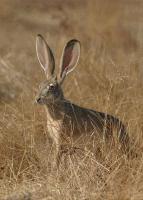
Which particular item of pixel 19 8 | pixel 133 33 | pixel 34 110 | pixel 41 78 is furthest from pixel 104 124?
pixel 19 8

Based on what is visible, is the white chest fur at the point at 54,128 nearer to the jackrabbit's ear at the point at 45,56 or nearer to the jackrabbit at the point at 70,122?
the jackrabbit at the point at 70,122

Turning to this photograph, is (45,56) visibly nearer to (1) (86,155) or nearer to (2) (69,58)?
(2) (69,58)

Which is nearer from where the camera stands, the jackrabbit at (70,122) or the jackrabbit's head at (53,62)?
the jackrabbit at (70,122)

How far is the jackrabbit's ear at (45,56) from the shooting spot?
17.4ft

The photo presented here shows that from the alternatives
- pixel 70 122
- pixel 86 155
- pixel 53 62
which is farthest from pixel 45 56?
pixel 86 155

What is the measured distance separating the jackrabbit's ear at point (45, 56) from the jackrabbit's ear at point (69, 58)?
8cm

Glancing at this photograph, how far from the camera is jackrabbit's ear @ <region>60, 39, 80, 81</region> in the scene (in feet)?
17.4

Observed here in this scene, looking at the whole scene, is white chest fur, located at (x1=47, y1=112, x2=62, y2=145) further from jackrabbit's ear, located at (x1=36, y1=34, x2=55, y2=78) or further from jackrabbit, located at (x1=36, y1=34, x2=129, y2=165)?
jackrabbit's ear, located at (x1=36, y1=34, x2=55, y2=78)

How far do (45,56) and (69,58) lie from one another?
0.18 metres

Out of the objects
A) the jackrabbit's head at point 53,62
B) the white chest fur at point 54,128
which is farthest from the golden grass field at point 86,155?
the jackrabbit's head at point 53,62

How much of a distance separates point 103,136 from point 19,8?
11523 mm

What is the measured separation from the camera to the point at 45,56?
5.35 meters

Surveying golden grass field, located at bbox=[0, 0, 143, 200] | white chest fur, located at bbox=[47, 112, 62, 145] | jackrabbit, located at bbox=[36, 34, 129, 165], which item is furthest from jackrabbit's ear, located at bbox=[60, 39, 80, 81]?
white chest fur, located at bbox=[47, 112, 62, 145]

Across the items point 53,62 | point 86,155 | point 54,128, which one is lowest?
point 86,155
